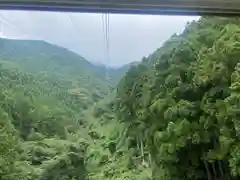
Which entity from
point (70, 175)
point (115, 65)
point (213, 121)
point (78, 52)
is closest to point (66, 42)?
point (78, 52)

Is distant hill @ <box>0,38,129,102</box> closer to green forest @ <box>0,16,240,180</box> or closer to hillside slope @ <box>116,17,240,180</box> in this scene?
green forest @ <box>0,16,240,180</box>

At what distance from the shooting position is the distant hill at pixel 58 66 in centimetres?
225

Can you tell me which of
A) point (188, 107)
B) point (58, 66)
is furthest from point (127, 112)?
Answer: point (58, 66)

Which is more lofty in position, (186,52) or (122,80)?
(186,52)

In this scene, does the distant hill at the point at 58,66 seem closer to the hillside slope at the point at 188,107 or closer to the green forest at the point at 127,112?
the green forest at the point at 127,112

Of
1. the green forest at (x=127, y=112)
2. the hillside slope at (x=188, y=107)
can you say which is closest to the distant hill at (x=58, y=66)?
the green forest at (x=127, y=112)

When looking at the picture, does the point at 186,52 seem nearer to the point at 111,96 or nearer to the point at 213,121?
the point at 213,121

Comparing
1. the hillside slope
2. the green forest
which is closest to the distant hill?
the green forest

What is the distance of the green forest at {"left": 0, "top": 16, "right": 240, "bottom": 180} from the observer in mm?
2299

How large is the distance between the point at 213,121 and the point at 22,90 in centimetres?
154

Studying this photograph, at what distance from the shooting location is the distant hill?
7.39ft

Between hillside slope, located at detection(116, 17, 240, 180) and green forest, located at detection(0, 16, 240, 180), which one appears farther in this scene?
hillside slope, located at detection(116, 17, 240, 180)

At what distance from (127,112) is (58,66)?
73 cm

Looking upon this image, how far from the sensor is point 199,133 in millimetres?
3033
